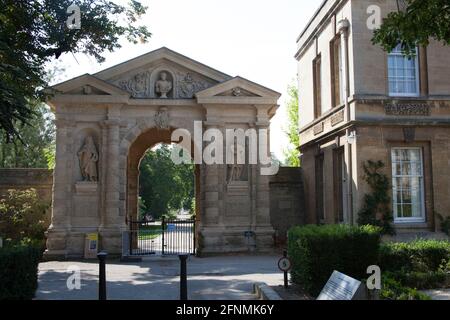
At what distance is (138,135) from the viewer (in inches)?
773

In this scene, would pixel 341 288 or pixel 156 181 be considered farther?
pixel 156 181

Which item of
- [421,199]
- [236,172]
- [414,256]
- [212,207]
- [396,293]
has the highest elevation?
[236,172]

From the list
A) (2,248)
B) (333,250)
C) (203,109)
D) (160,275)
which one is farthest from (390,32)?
(203,109)

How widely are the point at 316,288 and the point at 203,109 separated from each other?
449 inches

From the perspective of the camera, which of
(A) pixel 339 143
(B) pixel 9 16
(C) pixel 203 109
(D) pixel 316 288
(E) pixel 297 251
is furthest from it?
(C) pixel 203 109

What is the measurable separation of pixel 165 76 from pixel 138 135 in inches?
106

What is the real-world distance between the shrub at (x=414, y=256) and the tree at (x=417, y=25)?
16.2 ft

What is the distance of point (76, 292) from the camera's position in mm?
11203

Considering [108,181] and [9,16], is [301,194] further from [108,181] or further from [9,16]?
[9,16]

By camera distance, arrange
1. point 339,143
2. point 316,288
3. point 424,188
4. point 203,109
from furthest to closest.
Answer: point 203,109
point 339,143
point 424,188
point 316,288

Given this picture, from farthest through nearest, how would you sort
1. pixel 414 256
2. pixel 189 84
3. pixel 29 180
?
Answer: 1. pixel 29 180
2. pixel 189 84
3. pixel 414 256

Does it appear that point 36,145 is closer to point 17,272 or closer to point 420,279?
point 17,272

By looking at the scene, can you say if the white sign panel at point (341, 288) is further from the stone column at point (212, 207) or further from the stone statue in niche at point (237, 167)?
the stone statue in niche at point (237, 167)

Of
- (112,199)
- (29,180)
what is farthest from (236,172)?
(29,180)
